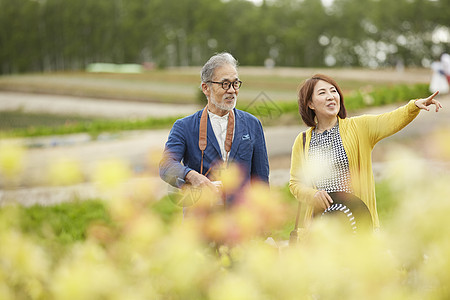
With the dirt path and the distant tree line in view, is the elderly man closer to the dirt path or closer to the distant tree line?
the dirt path

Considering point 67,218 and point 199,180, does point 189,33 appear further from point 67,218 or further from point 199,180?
point 199,180

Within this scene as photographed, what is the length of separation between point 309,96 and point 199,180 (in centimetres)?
61

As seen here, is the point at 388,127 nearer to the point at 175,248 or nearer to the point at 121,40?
the point at 175,248

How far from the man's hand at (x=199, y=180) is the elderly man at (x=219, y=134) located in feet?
0.47

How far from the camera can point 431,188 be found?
112 centimetres

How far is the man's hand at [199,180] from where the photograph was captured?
6.61 feet

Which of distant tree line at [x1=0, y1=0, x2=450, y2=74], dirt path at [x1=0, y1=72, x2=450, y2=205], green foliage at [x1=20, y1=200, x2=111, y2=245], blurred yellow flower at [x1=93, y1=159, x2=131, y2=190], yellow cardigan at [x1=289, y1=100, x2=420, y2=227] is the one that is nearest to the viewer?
blurred yellow flower at [x1=93, y1=159, x2=131, y2=190]

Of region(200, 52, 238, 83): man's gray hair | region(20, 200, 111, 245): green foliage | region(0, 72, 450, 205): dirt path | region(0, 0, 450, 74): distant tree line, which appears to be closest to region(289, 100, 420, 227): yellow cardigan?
region(200, 52, 238, 83): man's gray hair

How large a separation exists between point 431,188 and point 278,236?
2797 mm

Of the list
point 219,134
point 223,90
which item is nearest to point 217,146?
point 219,134

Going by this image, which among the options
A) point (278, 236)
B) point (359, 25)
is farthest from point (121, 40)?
point (278, 236)

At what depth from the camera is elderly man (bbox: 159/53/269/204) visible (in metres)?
2.21

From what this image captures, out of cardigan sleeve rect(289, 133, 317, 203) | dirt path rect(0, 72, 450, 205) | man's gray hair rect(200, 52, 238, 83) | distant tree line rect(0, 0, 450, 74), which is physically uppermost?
distant tree line rect(0, 0, 450, 74)

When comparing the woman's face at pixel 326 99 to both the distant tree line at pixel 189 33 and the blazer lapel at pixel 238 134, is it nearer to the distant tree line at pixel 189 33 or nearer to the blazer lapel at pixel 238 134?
the blazer lapel at pixel 238 134
